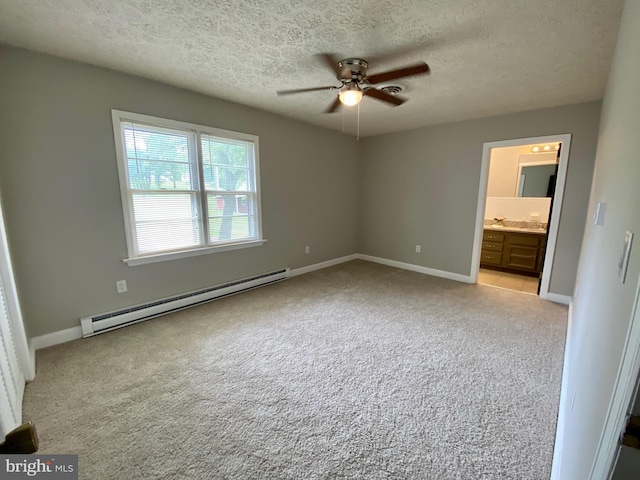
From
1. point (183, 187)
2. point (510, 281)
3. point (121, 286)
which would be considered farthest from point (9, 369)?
point (510, 281)

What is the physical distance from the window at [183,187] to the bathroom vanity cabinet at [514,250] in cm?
406

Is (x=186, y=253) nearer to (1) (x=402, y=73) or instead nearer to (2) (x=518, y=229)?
(1) (x=402, y=73)

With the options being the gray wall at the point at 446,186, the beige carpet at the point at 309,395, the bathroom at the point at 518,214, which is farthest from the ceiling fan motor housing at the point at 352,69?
the bathroom at the point at 518,214

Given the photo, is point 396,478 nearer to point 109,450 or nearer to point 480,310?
point 109,450

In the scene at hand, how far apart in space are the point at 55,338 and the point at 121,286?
635mm

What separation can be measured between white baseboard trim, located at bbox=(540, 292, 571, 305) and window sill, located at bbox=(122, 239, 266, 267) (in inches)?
150

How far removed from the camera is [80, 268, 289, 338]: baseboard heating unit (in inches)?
102

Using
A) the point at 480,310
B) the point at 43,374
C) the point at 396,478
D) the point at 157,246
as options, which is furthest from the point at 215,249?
the point at 480,310

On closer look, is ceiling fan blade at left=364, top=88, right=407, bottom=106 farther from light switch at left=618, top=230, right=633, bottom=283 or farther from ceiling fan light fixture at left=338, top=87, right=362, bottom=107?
light switch at left=618, top=230, right=633, bottom=283

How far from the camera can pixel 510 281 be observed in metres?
4.32

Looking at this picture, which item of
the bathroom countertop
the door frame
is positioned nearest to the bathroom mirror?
the bathroom countertop

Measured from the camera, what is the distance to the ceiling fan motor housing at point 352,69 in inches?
85.8

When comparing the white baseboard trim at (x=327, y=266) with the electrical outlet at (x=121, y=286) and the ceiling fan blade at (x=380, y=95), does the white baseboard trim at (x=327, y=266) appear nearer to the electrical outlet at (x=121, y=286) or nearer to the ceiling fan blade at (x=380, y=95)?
the electrical outlet at (x=121, y=286)

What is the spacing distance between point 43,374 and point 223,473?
1765 mm
